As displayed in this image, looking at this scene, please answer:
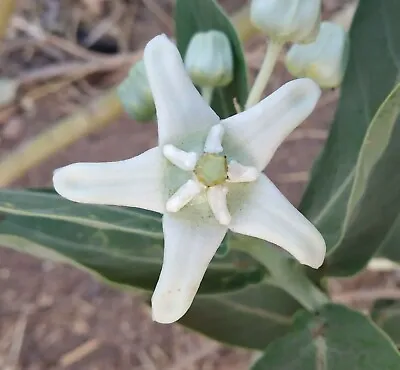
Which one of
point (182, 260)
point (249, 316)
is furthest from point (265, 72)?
point (249, 316)

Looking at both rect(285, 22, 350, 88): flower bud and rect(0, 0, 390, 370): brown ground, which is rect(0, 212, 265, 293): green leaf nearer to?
rect(285, 22, 350, 88): flower bud

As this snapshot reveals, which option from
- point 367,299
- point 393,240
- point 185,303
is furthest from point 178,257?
point 367,299

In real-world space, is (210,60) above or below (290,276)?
above

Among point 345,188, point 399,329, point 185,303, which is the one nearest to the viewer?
point 185,303

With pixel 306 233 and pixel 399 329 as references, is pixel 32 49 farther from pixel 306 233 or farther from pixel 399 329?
pixel 306 233

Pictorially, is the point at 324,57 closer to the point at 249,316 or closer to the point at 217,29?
the point at 217,29

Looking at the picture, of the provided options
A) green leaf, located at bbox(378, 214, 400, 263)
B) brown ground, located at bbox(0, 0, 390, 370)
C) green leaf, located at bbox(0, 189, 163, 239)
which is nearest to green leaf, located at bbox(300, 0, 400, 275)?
green leaf, located at bbox(378, 214, 400, 263)

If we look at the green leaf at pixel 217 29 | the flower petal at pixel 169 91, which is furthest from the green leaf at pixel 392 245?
the flower petal at pixel 169 91

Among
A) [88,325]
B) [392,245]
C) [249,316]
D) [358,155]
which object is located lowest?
[88,325]
